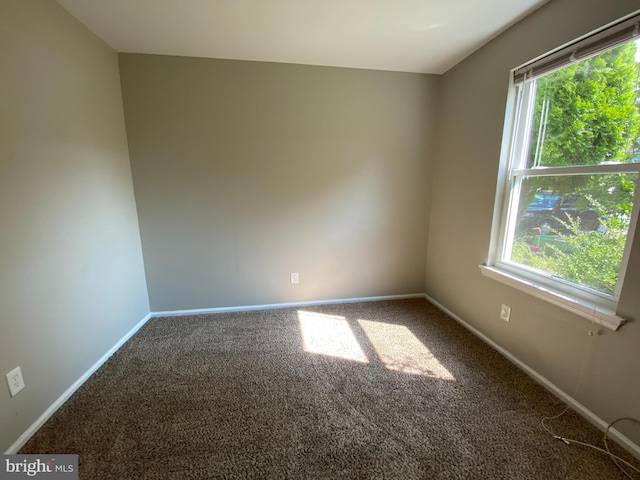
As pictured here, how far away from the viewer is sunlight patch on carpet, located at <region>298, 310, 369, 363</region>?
6.77 feet

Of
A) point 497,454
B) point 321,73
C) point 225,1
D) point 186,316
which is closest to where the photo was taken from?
point 497,454

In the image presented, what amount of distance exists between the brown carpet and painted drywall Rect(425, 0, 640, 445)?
0.20 meters

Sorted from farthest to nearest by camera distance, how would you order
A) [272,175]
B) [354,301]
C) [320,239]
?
1. [354,301]
2. [320,239]
3. [272,175]

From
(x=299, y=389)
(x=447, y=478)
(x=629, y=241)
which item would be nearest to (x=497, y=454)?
(x=447, y=478)

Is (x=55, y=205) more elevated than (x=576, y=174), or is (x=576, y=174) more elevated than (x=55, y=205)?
(x=576, y=174)

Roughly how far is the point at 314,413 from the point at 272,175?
1.94 m

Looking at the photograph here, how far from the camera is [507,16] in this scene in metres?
1.74


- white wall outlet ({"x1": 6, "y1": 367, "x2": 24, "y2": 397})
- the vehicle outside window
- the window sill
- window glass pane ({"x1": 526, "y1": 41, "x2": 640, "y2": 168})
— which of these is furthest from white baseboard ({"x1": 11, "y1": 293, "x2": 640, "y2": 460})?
window glass pane ({"x1": 526, "y1": 41, "x2": 640, "y2": 168})

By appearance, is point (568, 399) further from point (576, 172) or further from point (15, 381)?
point (15, 381)

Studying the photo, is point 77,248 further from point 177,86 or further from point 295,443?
point 295,443

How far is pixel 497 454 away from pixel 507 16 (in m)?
2.53

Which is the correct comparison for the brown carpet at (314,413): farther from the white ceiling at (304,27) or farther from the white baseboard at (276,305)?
the white ceiling at (304,27)

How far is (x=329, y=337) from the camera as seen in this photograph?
89.7 inches

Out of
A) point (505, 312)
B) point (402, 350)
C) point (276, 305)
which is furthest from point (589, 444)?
point (276, 305)
